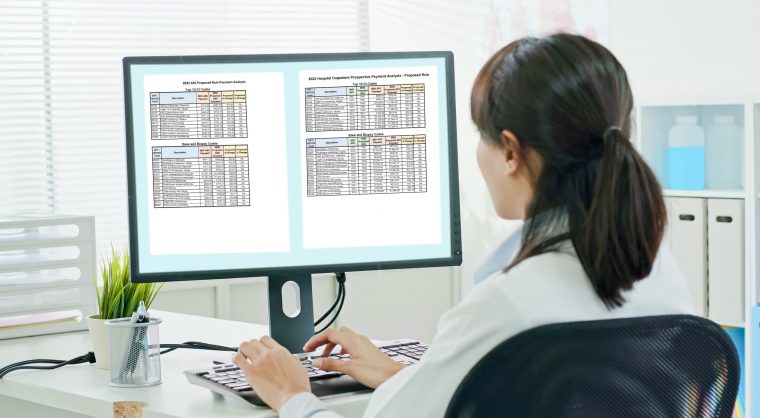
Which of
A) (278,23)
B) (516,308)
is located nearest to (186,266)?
(516,308)

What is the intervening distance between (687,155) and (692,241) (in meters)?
0.30

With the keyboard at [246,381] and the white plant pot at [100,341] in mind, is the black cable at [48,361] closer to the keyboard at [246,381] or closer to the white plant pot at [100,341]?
the white plant pot at [100,341]

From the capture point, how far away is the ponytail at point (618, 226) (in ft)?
3.45

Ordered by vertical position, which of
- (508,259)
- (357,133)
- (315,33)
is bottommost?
(508,259)

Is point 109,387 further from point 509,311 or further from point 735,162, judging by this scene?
point 735,162

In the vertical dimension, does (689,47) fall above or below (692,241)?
above

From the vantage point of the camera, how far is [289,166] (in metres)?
1.74

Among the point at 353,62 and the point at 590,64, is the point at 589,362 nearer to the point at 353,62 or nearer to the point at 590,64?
the point at 590,64

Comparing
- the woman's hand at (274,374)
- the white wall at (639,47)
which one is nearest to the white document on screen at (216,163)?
the woman's hand at (274,374)

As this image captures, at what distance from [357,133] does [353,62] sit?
0.12 m

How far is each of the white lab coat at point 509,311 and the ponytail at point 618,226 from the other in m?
0.02

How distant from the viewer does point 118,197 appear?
3.69 m

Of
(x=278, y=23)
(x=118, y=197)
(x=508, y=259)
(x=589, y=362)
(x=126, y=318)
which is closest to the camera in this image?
(x=589, y=362)

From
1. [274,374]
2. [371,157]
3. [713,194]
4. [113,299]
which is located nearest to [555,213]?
[274,374]
